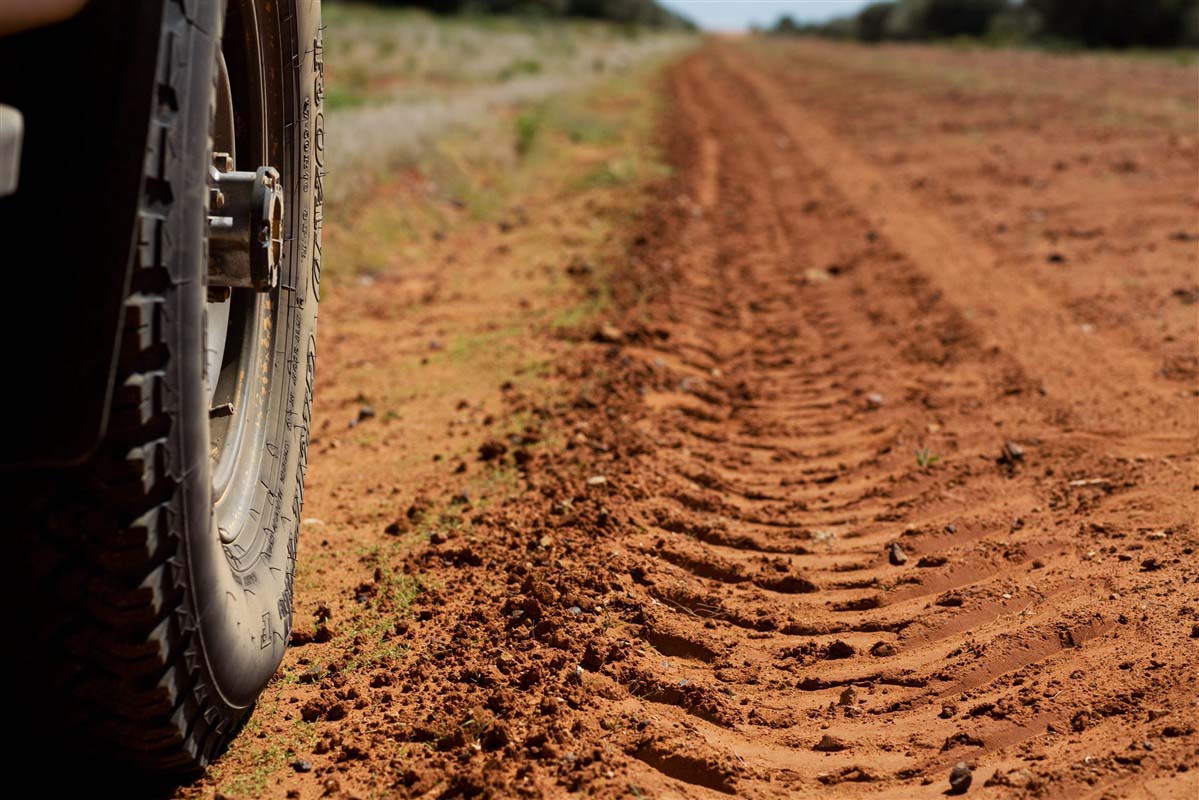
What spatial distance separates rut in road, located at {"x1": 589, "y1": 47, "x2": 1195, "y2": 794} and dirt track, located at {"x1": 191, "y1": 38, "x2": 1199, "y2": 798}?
0.04 feet

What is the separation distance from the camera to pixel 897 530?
3676mm

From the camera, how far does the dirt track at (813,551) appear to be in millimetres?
2488

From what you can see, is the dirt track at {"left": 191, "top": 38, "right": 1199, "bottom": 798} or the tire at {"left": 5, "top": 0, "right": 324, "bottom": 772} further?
the dirt track at {"left": 191, "top": 38, "right": 1199, "bottom": 798}

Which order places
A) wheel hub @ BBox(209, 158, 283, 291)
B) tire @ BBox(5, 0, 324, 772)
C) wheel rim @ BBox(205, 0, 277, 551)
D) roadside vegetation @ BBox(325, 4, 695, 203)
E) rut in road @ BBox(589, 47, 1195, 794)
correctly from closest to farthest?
1. tire @ BBox(5, 0, 324, 772)
2. wheel hub @ BBox(209, 158, 283, 291)
3. wheel rim @ BBox(205, 0, 277, 551)
4. rut in road @ BBox(589, 47, 1195, 794)
5. roadside vegetation @ BBox(325, 4, 695, 203)

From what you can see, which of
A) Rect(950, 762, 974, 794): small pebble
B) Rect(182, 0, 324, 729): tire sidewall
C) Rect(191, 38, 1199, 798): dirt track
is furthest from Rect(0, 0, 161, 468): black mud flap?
Rect(950, 762, 974, 794): small pebble

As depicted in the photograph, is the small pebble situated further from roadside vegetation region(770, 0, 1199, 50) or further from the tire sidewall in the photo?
roadside vegetation region(770, 0, 1199, 50)

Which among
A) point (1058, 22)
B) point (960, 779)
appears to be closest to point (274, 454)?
point (960, 779)

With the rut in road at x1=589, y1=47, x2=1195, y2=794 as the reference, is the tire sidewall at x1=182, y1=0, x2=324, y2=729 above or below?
above

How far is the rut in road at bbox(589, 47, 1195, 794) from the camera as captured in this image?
2574 mm

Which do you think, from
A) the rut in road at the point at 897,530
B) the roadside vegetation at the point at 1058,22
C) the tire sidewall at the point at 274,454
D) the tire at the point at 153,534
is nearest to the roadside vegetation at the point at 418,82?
the rut in road at the point at 897,530

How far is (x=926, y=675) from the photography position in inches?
111

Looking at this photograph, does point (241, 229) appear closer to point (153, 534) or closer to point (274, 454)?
point (274, 454)

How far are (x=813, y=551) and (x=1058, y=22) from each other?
5452cm

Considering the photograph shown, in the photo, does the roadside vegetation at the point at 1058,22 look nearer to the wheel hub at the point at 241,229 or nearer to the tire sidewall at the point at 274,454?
the tire sidewall at the point at 274,454
